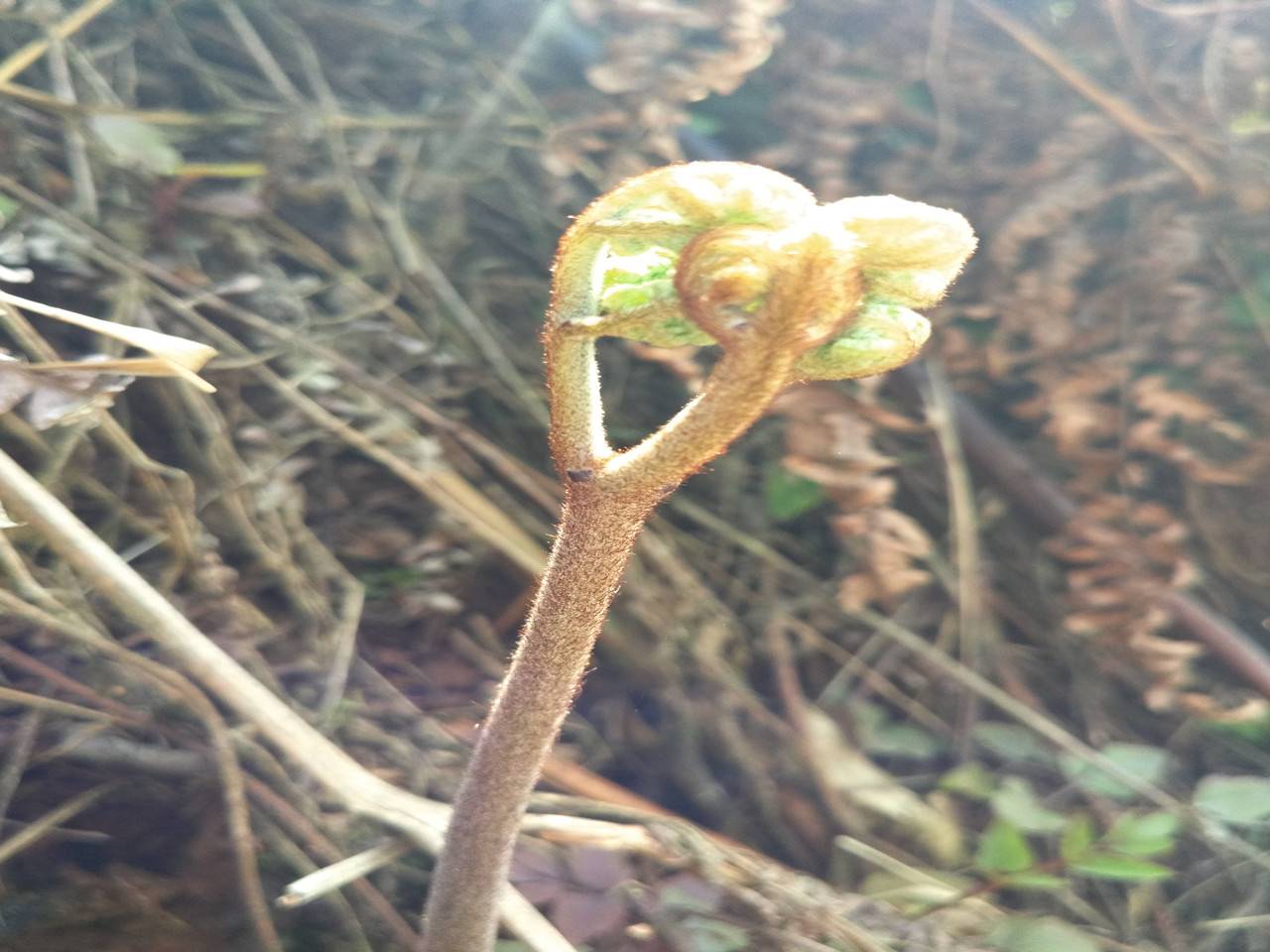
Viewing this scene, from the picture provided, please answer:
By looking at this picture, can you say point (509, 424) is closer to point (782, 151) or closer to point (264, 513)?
point (264, 513)

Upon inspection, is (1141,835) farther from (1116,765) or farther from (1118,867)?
(1116,765)

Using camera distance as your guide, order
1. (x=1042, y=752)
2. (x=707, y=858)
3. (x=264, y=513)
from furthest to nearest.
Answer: (x=1042, y=752)
(x=264, y=513)
(x=707, y=858)

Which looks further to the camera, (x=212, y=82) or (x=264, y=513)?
(x=212, y=82)

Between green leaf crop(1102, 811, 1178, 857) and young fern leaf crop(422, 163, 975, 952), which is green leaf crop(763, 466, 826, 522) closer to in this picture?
green leaf crop(1102, 811, 1178, 857)

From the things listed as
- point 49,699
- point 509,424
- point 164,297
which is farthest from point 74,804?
point 509,424

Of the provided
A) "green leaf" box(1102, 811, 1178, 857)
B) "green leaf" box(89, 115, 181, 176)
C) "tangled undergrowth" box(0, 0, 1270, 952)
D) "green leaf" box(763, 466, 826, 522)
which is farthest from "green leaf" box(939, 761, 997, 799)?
"green leaf" box(89, 115, 181, 176)

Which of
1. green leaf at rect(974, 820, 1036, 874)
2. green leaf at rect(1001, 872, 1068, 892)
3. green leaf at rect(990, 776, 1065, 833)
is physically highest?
green leaf at rect(990, 776, 1065, 833)

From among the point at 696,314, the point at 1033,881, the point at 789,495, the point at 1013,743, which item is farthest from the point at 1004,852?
the point at 696,314
